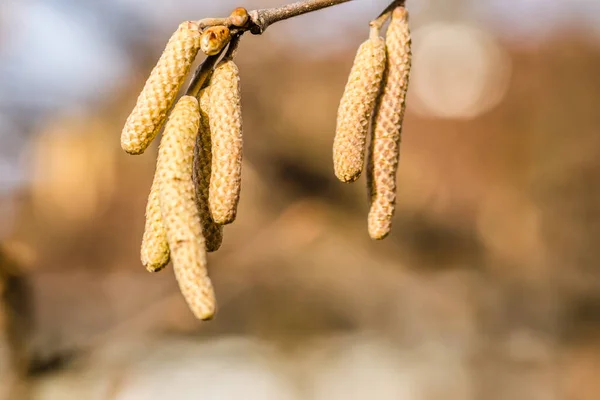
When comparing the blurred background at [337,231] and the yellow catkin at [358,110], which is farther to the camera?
the blurred background at [337,231]

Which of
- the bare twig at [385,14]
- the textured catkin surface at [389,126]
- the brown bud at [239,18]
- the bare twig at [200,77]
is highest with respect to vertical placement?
the brown bud at [239,18]

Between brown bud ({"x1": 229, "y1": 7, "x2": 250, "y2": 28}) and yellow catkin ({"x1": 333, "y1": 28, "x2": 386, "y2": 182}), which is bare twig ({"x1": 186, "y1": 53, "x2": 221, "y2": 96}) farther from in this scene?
yellow catkin ({"x1": 333, "y1": 28, "x2": 386, "y2": 182})

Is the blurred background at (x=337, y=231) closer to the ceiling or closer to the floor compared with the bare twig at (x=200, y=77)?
closer to the floor

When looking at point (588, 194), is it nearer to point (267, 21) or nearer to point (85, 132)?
point (85, 132)

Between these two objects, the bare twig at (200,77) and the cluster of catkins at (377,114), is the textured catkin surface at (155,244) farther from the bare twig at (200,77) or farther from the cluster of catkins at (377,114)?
the cluster of catkins at (377,114)

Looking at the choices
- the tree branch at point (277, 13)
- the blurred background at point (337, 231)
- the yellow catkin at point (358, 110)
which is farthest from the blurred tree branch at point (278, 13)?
the blurred background at point (337, 231)

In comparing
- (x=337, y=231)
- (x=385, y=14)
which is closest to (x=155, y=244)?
(x=385, y=14)
